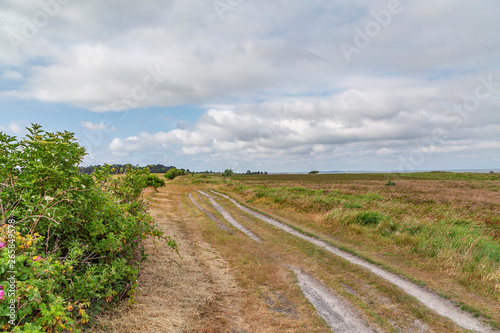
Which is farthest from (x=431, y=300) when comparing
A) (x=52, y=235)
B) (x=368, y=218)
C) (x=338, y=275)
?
(x=52, y=235)

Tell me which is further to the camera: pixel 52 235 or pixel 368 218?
pixel 368 218

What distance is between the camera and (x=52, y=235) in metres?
4.34

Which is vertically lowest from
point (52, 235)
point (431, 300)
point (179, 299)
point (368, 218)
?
point (431, 300)

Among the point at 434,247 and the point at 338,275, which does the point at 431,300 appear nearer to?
the point at 338,275

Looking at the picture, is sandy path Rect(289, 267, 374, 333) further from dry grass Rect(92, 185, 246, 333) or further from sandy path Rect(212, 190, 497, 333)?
sandy path Rect(212, 190, 497, 333)

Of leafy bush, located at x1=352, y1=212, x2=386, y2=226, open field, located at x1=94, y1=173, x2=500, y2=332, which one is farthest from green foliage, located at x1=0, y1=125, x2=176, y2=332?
leafy bush, located at x1=352, y1=212, x2=386, y2=226

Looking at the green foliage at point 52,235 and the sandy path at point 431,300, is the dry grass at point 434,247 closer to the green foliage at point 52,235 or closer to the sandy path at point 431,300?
the sandy path at point 431,300

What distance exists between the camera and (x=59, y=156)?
16.1 ft

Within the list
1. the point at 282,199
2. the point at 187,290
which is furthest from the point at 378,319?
the point at 282,199

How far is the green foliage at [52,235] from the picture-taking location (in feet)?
10.6

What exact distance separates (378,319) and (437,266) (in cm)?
478

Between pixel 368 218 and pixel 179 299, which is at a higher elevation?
pixel 368 218

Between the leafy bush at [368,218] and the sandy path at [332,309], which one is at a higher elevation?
the leafy bush at [368,218]

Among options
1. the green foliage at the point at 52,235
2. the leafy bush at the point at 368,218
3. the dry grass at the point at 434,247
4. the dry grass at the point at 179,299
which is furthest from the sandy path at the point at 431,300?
the green foliage at the point at 52,235
